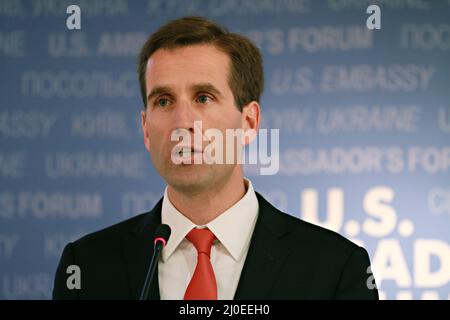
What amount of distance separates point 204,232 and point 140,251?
0.16m

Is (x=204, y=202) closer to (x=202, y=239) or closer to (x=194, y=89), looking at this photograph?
(x=202, y=239)

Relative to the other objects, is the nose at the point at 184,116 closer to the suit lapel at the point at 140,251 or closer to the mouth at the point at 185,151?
the mouth at the point at 185,151

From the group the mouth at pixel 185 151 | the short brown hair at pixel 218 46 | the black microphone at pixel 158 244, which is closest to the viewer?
the black microphone at pixel 158 244

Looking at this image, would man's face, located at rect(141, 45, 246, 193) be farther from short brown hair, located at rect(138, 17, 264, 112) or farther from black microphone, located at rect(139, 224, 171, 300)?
black microphone, located at rect(139, 224, 171, 300)

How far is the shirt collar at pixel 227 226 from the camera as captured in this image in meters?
1.41

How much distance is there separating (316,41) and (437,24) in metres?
0.39

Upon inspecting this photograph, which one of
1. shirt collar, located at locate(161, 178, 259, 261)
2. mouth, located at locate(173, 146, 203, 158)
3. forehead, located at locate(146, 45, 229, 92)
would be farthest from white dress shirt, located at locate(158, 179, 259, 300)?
forehead, located at locate(146, 45, 229, 92)

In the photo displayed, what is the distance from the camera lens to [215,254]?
142 centimetres

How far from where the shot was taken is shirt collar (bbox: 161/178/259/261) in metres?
1.41

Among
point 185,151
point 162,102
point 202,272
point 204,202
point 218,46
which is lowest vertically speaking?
point 202,272

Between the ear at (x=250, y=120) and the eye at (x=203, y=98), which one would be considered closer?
the eye at (x=203, y=98)

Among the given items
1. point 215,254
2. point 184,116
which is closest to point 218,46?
point 184,116

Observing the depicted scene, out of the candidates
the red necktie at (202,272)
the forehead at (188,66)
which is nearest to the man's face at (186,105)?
the forehead at (188,66)

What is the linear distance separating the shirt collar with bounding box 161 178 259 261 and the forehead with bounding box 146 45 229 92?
28 cm
